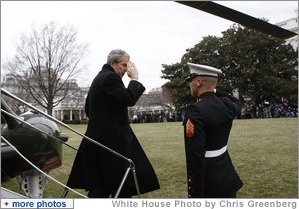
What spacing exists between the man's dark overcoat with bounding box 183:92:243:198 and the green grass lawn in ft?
3.58

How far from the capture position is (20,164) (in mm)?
4273

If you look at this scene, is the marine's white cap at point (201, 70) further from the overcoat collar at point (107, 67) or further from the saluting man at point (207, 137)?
the overcoat collar at point (107, 67)

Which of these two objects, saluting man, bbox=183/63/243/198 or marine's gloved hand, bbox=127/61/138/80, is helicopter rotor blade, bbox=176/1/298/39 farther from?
marine's gloved hand, bbox=127/61/138/80

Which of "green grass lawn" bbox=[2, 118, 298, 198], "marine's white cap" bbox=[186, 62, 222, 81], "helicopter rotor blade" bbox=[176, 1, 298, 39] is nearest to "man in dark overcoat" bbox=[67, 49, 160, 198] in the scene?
"green grass lawn" bbox=[2, 118, 298, 198]

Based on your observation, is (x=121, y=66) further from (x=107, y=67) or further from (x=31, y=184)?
(x=31, y=184)

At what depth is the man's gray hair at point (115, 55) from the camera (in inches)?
136

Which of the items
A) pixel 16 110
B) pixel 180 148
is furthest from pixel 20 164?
pixel 180 148

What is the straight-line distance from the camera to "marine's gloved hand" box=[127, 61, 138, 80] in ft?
11.2

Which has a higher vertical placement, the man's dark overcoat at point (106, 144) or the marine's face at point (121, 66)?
the marine's face at point (121, 66)

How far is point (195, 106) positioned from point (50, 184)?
12.0 ft

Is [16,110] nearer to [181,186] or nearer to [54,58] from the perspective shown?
[54,58]

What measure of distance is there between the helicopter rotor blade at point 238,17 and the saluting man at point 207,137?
0.43 meters

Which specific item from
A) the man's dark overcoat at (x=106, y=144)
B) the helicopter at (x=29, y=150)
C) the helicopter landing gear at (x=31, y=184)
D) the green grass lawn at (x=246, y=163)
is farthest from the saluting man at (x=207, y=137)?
the helicopter landing gear at (x=31, y=184)

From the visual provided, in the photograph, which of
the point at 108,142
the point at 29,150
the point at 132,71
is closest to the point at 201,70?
the point at 132,71
